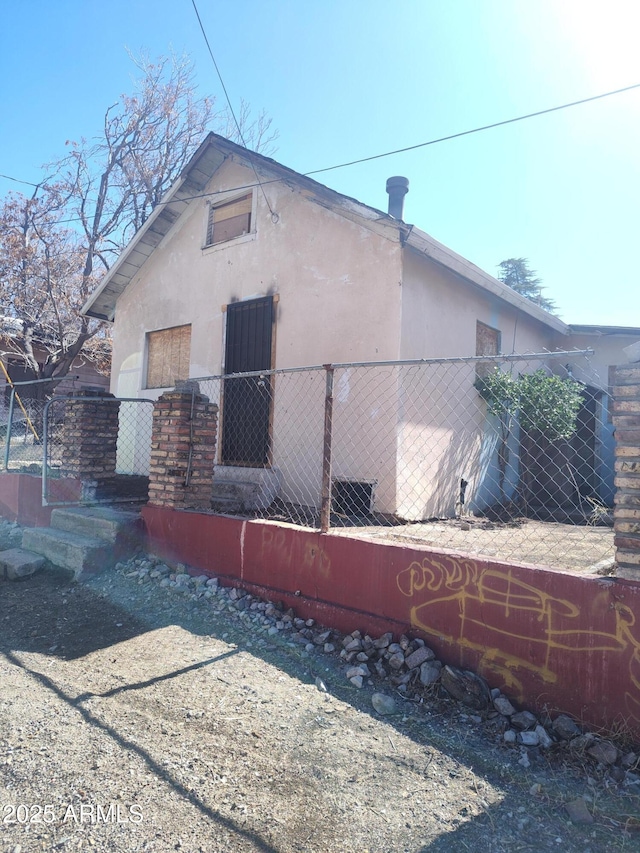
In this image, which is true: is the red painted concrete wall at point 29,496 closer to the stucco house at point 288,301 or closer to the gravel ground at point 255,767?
the stucco house at point 288,301

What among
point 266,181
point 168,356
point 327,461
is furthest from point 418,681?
point 168,356

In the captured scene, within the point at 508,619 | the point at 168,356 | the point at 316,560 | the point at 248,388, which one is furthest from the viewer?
the point at 168,356

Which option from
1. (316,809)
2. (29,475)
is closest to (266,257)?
(29,475)

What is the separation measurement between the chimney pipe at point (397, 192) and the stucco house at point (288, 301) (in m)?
0.02

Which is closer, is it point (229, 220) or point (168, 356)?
point (229, 220)

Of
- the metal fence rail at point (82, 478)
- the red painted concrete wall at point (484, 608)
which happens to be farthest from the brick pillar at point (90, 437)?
the red painted concrete wall at point (484, 608)

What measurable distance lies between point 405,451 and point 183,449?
242cm

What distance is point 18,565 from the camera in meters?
5.41

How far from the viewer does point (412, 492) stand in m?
6.23

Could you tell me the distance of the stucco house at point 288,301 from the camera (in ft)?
20.3

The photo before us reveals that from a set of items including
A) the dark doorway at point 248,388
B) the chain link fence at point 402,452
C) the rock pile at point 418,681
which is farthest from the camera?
the dark doorway at point 248,388

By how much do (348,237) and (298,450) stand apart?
2.65 meters

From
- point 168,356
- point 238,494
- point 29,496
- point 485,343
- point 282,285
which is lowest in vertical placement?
point 29,496

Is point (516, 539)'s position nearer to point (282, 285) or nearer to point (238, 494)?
point (238, 494)
